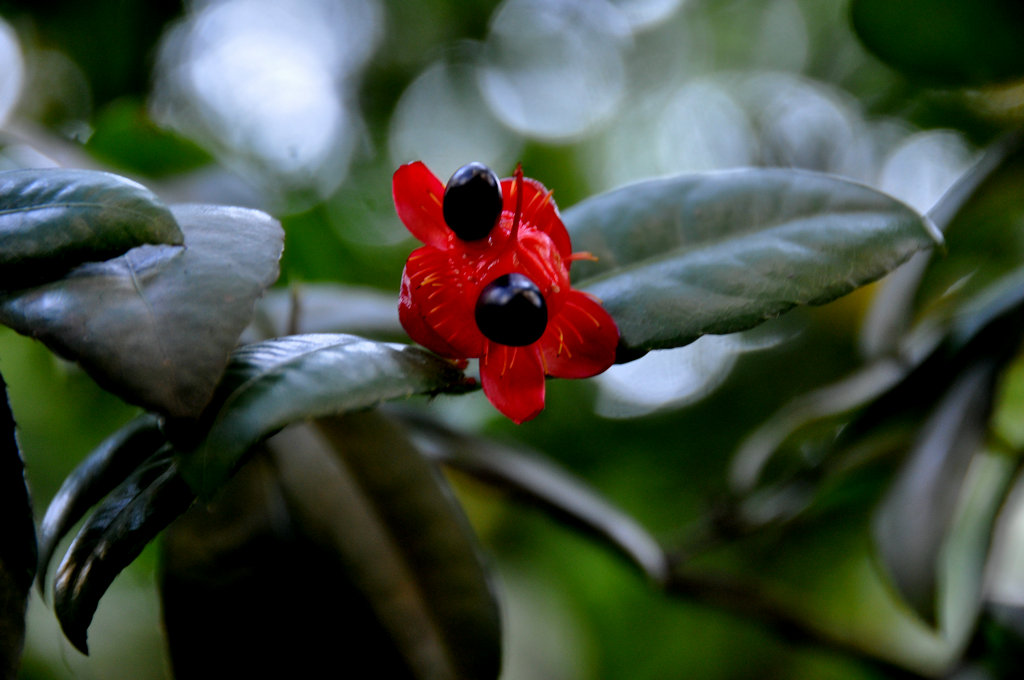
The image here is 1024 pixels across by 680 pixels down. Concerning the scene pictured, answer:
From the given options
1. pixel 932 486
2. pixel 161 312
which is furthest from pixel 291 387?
pixel 932 486

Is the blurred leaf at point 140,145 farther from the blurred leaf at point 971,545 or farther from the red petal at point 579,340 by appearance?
the blurred leaf at point 971,545

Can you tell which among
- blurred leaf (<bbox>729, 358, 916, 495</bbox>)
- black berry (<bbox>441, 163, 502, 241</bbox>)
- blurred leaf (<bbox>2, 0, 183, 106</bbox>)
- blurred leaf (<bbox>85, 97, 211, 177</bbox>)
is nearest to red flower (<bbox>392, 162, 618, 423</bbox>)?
black berry (<bbox>441, 163, 502, 241</bbox>)

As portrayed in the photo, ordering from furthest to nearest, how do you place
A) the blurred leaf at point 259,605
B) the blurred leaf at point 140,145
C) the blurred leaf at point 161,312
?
the blurred leaf at point 140,145
the blurred leaf at point 259,605
the blurred leaf at point 161,312

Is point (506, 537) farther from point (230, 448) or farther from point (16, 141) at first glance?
point (230, 448)

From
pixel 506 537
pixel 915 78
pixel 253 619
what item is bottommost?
pixel 506 537

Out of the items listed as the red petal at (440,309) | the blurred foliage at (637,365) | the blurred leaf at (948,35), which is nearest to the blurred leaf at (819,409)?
the blurred foliage at (637,365)

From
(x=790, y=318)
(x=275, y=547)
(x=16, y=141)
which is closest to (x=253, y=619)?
(x=275, y=547)
